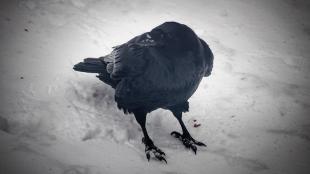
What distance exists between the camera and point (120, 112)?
3.13 metres

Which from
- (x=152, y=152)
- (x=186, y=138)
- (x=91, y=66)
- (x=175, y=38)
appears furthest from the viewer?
(x=91, y=66)

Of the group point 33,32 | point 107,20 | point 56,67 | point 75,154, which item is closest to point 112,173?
point 75,154

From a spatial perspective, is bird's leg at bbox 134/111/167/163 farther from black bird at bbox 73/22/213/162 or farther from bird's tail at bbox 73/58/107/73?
bird's tail at bbox 73/58/107/73

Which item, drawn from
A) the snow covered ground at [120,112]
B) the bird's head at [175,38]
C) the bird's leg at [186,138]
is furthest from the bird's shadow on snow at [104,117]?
the bird's head at [175,38]

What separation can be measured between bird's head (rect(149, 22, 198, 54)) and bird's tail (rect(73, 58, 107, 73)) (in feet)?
2.03

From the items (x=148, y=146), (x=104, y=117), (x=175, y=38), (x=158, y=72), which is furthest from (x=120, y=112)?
(x=175, y=38)

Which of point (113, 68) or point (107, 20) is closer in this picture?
point (113, 68)

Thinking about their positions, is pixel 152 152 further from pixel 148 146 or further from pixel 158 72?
pixel 158 72

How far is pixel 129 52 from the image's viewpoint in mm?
2975

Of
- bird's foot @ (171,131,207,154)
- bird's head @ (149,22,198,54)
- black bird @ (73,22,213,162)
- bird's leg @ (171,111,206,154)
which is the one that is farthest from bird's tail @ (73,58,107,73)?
bird's foot @ (171,131,207,154)

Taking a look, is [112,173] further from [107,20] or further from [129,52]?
[107,20]

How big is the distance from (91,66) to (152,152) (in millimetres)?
1101

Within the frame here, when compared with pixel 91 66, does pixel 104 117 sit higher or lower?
lower

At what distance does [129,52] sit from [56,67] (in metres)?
0.94
